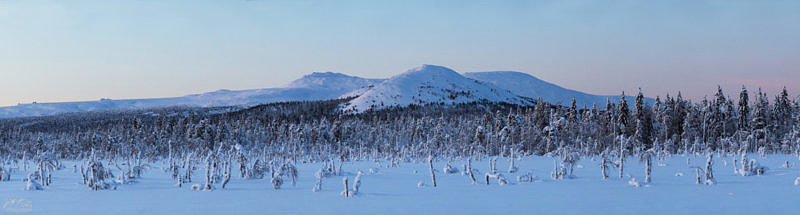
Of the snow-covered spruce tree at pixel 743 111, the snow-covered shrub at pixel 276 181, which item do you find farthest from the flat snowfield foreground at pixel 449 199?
the snow-covered spruce tree at pixel 743 111

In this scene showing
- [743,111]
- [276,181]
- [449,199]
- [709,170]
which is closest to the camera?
[449,199]

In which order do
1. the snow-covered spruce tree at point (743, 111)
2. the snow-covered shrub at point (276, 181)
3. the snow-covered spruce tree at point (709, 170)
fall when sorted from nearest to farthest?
the snow-covered spruce tree at point (709, 170), the snow-covered shrub at point (276, 181), the snow-covered spruce tree at point (743, 111)

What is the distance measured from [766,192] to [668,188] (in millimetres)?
2411

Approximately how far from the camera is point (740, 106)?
167 feet

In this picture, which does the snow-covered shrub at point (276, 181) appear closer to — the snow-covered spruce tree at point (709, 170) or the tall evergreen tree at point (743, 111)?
the snow-covered spruce tree at point (709, 170)

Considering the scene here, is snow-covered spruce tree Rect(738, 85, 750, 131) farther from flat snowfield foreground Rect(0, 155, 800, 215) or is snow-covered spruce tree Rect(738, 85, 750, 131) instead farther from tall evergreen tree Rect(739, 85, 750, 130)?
flat snowfield foreground Rect(0, 155, 800, 215)

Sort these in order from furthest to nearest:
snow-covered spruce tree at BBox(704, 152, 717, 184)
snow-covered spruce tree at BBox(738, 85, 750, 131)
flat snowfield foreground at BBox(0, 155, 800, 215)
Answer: snow-covered spruce tree at BBox(738, 85, 750, 131), snow-covered spruce tree at BBox(704, 152, 717, 184), flat snowfield foreground at BBox(0, 155, 800, 215)

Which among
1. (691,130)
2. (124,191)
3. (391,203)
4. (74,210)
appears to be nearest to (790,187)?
(391,203)

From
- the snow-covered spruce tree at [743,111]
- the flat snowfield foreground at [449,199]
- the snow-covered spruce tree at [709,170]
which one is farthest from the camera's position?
the snow-covered spruce tree at [743,111]

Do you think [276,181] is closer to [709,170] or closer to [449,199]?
[449,199]

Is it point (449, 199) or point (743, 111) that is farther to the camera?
point (743, 111)

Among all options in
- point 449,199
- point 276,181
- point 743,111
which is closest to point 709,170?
point 449,199

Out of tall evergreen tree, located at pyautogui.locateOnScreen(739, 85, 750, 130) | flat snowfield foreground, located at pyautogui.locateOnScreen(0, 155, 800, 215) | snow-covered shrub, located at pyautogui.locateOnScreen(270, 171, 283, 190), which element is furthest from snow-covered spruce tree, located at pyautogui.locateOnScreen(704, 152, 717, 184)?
tall evergreen tree, located at pyautogui.locateOnScreen(739, 85, 750, 130)

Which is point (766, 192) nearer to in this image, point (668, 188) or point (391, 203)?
point (668, 188)
